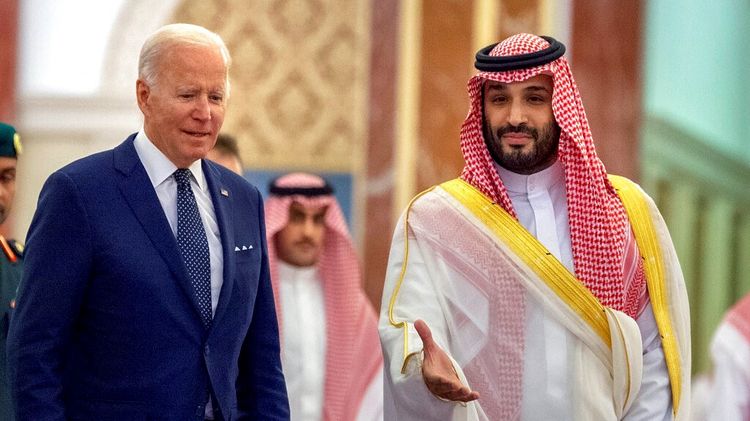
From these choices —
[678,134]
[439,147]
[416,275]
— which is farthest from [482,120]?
[678,134]

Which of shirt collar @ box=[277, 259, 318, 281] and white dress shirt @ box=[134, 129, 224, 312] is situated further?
shirt collar @ box=[277, 259, 318, 281]

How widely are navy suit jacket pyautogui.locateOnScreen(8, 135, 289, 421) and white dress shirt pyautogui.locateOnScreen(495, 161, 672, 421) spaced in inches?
35.8

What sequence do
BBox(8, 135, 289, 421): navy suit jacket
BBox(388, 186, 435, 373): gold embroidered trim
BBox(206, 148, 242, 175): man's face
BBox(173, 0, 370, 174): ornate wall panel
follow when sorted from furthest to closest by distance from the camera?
BBox(173, 0, 370, 174): ornate wall panel → BBox(206, 148, 242, 175): man's face → BBox(388, 186, 435, 373): gold embroidered trim → BBox(8, 135, 289, 421): navy suit jacket

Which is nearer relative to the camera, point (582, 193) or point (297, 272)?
point (582, 193)

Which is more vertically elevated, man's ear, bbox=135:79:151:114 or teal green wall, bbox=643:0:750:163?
man's ear, bbox=135:79:151:114

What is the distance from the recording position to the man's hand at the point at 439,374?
3.57 meters

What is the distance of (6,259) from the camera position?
4465mm

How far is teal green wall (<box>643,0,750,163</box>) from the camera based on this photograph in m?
9.61

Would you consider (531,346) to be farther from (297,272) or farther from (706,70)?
(706,70)

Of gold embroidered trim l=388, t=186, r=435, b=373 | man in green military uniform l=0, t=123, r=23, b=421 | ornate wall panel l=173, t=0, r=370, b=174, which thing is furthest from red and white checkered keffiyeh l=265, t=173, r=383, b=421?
ornate wall panel l=173, t=0, r=370, b=174

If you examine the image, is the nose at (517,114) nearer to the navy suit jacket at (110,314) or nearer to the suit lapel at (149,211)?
the navy suit jacket at (110,314)

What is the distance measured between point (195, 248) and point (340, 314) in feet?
10.2

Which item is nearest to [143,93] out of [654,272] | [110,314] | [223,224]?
[223,224]

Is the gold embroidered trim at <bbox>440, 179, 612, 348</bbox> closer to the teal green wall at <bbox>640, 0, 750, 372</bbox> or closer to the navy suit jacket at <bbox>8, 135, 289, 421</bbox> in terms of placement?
the navy suit jacket at <bbox>8, 135, 289, 421</bbox>
